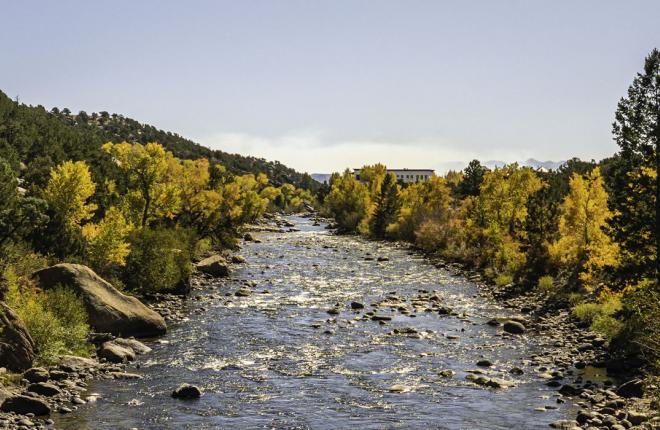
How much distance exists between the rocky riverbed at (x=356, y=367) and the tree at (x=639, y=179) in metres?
5.58

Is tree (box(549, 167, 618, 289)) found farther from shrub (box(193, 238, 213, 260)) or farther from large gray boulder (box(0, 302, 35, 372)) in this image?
large gray boulder (box(0, 302, 35, 372))

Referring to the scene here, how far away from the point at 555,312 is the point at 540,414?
2134 centimetres

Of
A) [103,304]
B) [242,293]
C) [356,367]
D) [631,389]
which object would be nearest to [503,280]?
[242,293]

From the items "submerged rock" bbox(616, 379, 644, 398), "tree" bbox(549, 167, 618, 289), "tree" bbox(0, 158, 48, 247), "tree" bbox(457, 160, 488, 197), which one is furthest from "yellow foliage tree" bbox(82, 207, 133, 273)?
"tree" bbox(457, 160, 488, 197)

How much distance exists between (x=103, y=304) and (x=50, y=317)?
620 cm

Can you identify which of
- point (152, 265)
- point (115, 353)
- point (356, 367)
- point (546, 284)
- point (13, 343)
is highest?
point (152, 265)

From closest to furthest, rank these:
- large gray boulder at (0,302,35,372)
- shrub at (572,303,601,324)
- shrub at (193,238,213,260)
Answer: large gray boulder at (0,302,35,372) < shrub at (572,303,601,324) < shrub at (193,238,213,260)

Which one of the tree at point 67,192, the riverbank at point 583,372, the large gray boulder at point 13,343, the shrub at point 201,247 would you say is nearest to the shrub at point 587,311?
the riverbank at point 583,372

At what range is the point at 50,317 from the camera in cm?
2897

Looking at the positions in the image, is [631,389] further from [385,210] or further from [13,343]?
[385,210]

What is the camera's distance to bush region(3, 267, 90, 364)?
28.3 metres

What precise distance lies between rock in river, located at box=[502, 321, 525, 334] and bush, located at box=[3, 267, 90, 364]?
2513 centimetres

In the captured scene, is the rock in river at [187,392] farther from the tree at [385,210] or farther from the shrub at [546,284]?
the tree at [385,210]

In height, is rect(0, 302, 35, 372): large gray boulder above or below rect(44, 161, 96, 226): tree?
below
